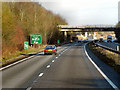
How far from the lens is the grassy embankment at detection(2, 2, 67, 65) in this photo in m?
27.8

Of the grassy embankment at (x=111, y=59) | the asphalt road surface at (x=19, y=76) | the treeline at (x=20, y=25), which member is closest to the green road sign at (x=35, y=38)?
the treeline at (x=20, y=25)

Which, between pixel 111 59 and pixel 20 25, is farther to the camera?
pixel 20 25

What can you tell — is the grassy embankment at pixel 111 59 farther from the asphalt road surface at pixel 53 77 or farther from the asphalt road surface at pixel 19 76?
the asphalt road surface at pixel 19 76

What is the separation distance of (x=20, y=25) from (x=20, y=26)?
1.18 meters

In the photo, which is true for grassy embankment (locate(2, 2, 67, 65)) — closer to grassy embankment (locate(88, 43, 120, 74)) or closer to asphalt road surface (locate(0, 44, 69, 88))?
asphalt road surface (locate(0, 44, 69, 88))

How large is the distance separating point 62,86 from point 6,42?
839 inches

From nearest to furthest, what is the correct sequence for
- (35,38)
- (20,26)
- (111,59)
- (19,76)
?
(19,76), (111,59), (35,38), (20,26)

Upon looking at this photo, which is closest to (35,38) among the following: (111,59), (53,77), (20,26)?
(20,26)

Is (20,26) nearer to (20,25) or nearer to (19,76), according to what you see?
(20,25)

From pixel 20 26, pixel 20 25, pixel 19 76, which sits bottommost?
pixel 19 76

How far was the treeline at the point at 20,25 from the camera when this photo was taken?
91.9ft

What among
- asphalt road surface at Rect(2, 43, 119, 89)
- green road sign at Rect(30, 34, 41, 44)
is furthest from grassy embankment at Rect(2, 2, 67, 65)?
asphalt road surface at Rect(2, 43, 119, 89)

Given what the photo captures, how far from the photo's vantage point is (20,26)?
40062 mm

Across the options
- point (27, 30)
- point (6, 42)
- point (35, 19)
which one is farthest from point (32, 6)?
point (6, 42)
